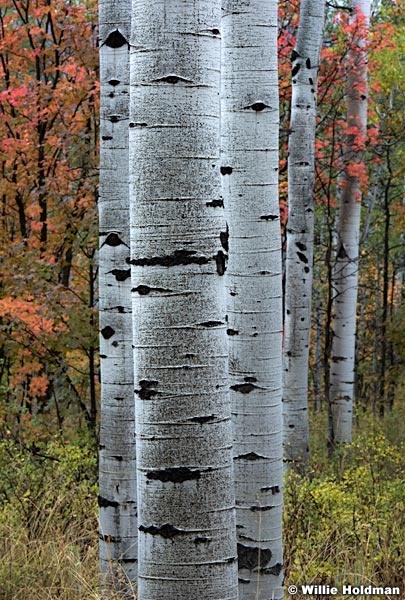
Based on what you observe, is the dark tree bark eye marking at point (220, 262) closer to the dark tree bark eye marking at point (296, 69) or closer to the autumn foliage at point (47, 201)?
the dark tree bark eye marking at point (296, 69)

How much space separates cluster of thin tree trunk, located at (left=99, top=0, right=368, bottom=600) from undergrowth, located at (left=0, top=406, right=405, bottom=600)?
434 millimetres

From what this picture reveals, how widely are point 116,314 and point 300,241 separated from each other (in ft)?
12.6

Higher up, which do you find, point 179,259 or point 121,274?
point 179,259

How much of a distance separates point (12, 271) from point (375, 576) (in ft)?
18.8

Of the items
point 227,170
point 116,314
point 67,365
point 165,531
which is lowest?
point 67,365

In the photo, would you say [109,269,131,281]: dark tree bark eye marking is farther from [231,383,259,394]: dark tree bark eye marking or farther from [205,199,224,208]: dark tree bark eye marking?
[205,199,224,208]: dark tree bark eye marking

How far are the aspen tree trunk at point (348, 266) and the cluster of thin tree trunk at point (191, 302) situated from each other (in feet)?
20.7

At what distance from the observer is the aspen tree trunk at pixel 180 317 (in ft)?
7.78

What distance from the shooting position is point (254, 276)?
146 inches

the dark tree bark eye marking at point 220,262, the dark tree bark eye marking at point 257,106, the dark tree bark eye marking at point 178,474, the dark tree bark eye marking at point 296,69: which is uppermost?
the dark tree bark eye marking at point 296,69

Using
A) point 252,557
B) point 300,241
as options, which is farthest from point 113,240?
point 300,241

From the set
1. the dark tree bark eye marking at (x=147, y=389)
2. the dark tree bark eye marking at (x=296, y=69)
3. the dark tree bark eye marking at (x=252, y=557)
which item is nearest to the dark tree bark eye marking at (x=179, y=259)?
the dark tree bark eye marking at (x=147, y=389)

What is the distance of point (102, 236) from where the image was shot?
4609mm

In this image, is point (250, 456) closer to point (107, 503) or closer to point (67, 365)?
point (107, 503)
